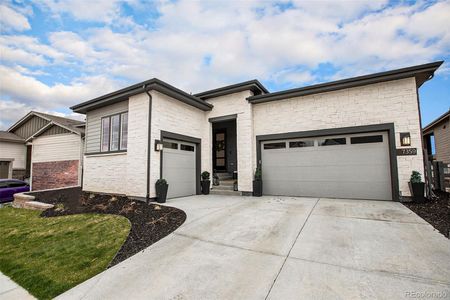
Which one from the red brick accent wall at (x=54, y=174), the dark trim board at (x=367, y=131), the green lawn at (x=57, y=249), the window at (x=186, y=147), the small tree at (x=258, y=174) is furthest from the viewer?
the red brick accent wall at (x=54, y=174)

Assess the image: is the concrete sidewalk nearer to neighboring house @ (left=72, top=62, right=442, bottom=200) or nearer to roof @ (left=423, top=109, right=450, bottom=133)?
neighboring house @ (left=72, top=62, right=442, bottom=200)

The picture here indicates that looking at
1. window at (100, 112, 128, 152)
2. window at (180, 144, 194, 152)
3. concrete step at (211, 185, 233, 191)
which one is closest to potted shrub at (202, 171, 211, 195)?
concrete step at (211, 185, 233, 191)

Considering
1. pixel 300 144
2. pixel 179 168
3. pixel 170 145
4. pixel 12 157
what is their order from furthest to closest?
pixel 12 157
pixel 179 168
pixel 300 144
pixel 170 145

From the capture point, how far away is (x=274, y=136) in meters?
9.21

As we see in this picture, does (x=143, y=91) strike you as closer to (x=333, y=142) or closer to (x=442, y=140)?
(x=333, y=142)

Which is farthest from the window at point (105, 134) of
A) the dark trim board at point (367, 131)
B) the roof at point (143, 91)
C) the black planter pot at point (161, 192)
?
the dark trim board at point (367, 131)

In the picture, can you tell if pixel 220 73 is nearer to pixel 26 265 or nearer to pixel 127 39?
pixel 127 39

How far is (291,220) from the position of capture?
508 centimetres

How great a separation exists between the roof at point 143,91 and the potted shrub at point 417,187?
8311mm

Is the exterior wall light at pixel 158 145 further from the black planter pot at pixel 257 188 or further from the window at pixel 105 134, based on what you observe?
the black planter pot at pixel 257 188

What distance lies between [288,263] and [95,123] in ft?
34.4

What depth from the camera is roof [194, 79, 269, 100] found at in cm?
938

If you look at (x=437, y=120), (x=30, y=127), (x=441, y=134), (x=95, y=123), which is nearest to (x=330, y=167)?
(x=95, y=123)

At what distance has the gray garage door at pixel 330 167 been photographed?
7520 mm
